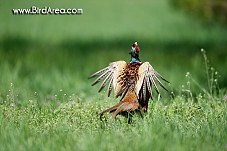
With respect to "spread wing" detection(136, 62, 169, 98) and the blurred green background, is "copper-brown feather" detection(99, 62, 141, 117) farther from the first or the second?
the blurred green background

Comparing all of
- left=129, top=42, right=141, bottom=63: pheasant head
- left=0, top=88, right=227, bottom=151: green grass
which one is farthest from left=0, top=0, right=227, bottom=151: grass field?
left=129, top=42, right=141, bottom=63: pheasant head

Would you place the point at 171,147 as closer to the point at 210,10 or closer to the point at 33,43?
the point at 210,10

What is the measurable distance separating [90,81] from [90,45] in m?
5.31

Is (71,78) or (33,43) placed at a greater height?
(33,43)

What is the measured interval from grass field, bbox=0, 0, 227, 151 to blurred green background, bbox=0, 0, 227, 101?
3 cm

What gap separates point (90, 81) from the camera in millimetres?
9312

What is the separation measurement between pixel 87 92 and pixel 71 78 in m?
0.73

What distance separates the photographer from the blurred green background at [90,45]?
342 inches

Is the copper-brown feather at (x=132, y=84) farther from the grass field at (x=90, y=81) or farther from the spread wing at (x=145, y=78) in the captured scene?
the grass field at (x=90, y=81)

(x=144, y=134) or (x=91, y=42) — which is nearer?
(x=144, y=134)

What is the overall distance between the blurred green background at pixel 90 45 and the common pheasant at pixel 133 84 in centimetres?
118

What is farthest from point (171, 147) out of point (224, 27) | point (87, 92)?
point (224, 27)

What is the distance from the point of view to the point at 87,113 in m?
5.79

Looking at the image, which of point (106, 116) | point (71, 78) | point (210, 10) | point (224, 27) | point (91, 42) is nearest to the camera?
point (106, 116)
